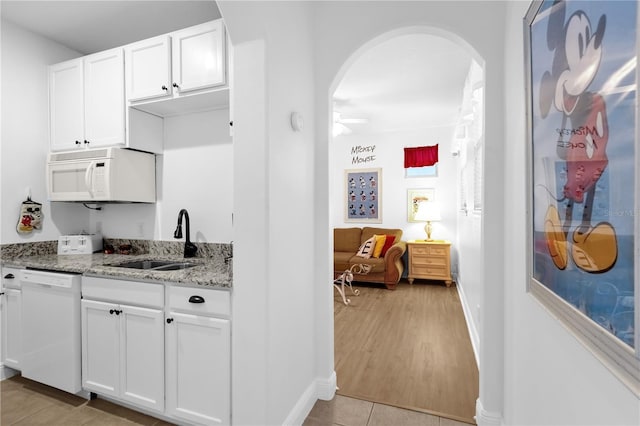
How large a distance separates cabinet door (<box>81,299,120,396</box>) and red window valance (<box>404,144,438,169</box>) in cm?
491

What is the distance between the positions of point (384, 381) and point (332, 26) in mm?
2550

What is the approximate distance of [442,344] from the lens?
9.53 ft

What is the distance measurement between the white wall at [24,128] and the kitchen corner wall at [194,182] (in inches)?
28.0

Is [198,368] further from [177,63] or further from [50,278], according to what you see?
[177,63]

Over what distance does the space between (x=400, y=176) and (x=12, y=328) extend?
17.8ft

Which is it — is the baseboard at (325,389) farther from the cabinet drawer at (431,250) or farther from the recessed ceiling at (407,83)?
the cabinet drawer at (431,250)

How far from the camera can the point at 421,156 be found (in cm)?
544

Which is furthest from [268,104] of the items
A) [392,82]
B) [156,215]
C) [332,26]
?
[392,82]

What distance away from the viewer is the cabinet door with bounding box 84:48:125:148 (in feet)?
7.72

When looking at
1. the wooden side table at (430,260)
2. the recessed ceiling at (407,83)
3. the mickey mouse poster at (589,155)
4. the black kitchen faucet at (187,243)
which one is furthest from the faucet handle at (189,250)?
the wooden side table at (430,260)

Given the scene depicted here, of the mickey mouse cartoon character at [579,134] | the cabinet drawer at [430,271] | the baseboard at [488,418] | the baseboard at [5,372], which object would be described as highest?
the mickey mouse cartoon character at [579,134]

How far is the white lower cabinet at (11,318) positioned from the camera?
7.36 ft


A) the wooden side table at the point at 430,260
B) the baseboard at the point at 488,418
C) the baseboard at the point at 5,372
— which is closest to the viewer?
the baseboard at the point at 488,418

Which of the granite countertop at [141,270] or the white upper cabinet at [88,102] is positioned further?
the white upper cabinet at [88,102]
